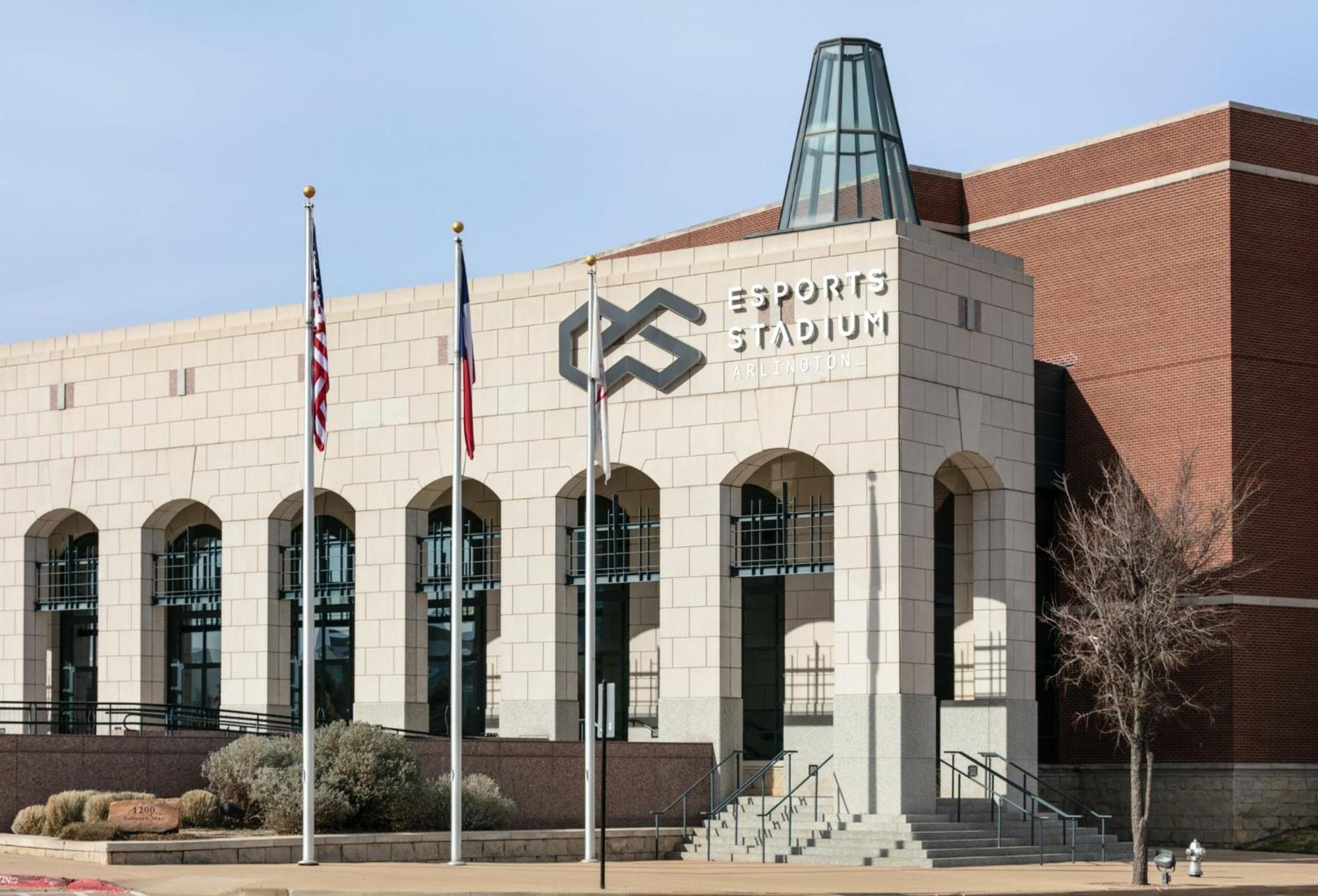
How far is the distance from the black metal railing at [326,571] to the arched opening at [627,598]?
5.86 meters

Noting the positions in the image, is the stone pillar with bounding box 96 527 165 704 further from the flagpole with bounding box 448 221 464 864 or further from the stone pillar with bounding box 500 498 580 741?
the flagpole with bounding box 448 221 464 864

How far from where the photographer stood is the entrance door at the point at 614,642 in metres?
47.3

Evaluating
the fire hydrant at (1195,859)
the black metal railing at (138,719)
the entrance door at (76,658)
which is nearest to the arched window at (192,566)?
the black metal railing at (138,719)

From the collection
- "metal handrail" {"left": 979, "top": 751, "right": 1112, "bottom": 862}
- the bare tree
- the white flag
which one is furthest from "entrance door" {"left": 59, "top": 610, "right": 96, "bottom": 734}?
the bare tree

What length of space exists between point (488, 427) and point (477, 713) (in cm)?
707

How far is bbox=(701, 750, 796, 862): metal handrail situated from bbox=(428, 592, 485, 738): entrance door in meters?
8.24

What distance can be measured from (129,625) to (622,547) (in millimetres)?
12267

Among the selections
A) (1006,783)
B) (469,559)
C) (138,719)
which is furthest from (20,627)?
(1006,783)

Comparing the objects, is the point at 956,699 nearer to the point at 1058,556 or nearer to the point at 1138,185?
the point at 1058,556

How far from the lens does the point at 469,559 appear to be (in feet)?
159

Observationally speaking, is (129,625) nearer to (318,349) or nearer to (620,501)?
(620,501)

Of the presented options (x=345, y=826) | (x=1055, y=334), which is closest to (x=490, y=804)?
(x=345, y=826)

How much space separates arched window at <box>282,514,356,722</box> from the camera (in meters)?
50.0

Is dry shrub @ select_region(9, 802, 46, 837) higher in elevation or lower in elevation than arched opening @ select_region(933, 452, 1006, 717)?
lower
